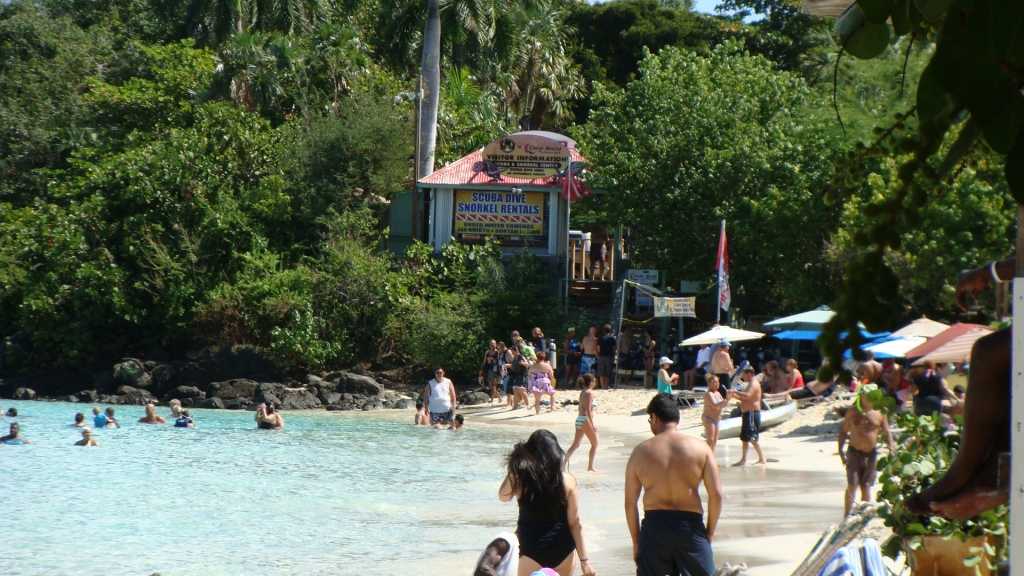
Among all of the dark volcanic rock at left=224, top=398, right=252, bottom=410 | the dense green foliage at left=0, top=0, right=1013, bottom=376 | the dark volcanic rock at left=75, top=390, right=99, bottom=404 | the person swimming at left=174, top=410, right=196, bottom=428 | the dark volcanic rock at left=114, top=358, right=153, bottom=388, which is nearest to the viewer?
the person swimming at left=174, top=410, right=196, bottom=428

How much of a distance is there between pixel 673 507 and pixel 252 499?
10.0m

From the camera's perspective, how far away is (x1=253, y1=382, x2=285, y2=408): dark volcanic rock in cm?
2681

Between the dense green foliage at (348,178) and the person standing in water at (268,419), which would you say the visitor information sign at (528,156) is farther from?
the person standing in water at (268,419)

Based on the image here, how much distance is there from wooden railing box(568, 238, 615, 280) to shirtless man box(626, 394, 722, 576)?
74.9ft

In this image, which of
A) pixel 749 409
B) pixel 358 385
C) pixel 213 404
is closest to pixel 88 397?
pixel 213 404

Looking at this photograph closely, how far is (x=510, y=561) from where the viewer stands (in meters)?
5.69

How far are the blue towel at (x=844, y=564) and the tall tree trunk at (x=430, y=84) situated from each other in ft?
87.4

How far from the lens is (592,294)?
29.5m

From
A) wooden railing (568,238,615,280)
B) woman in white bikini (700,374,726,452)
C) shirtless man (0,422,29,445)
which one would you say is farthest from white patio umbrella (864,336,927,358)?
shirtless man (0,422,29,445)

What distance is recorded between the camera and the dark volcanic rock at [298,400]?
87.7 ft

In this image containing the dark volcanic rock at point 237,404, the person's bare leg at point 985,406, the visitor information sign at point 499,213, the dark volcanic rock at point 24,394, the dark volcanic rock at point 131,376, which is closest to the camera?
the person's bare leg at point 985,406

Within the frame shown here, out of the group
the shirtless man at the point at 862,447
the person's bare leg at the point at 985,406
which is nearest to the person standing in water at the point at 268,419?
the shirtless man at the point at 862,447

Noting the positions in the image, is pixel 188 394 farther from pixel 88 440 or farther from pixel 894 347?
pixel 894 347

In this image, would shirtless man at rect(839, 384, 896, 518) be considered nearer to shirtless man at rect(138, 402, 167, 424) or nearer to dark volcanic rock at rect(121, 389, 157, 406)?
shirtless man at rect(138, 402, 167, 424)
